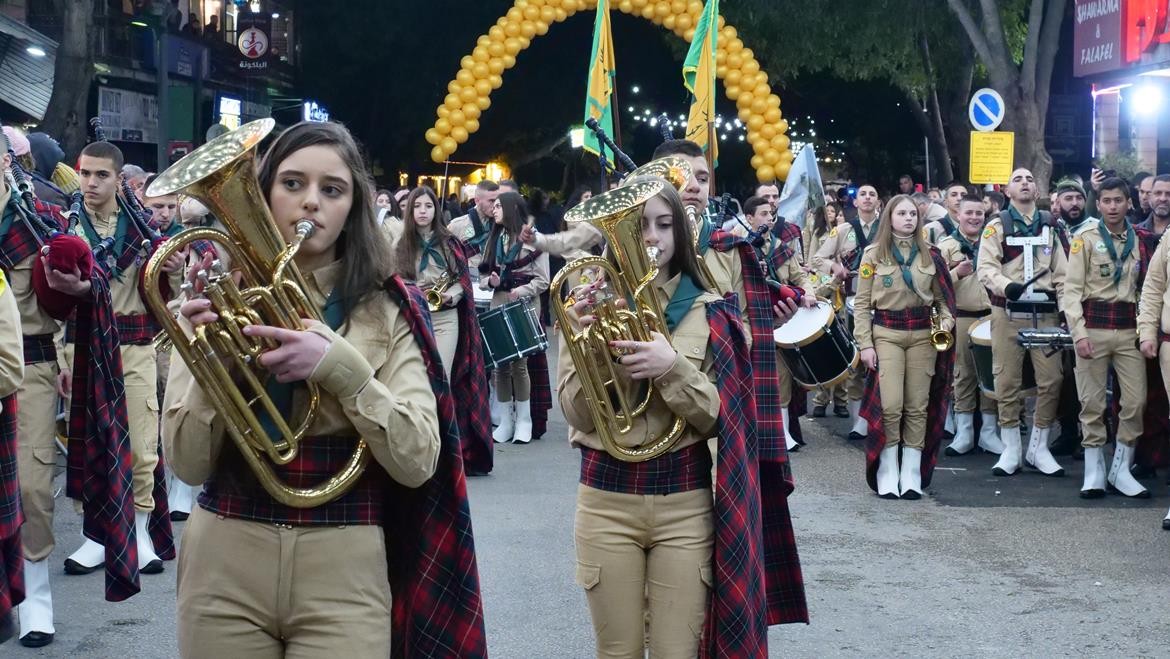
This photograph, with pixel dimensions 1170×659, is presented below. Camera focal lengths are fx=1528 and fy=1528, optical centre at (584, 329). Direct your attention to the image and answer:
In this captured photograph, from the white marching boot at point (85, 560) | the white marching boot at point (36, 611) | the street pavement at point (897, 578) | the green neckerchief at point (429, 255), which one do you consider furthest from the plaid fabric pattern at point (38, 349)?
the green neckerchief at point (429, 255)

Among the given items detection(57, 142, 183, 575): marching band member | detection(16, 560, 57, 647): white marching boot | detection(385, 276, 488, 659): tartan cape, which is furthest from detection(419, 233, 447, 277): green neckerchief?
detection(385, 276, 488, 659): tartan cape

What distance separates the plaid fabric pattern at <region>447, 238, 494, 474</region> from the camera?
902cm

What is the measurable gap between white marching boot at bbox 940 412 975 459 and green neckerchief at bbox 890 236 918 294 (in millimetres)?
2697

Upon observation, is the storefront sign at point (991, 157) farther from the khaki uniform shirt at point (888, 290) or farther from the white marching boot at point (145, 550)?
the white marching boot at point (145, 550)

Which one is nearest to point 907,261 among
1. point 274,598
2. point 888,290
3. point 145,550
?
point 888,290

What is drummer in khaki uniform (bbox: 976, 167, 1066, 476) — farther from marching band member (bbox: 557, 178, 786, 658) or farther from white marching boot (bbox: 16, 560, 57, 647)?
white marching boot (bbox: 16, 560, 57, 647)

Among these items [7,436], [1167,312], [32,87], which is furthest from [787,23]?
[7,436]

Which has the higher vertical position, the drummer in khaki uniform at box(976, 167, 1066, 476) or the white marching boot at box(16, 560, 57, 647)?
the drummer in khaki uniform at box(976, 167, 1066, 476)

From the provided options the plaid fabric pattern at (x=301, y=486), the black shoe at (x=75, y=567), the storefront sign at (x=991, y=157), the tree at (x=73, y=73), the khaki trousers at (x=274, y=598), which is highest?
the tree at (x=73, y=73)

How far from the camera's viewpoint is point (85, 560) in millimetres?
7785

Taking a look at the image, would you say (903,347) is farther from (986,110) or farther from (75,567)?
(986,110)

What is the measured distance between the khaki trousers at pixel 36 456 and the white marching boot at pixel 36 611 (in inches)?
3.3

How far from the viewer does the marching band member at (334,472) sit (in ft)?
10.4

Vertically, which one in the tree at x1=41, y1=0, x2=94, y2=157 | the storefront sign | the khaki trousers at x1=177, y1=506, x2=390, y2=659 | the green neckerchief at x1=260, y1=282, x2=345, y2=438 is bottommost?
the khaki trousers at x1=177, y1=506, x2=390, y2=659
